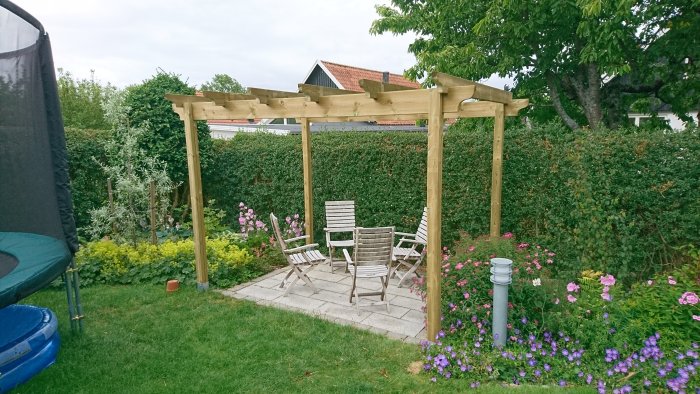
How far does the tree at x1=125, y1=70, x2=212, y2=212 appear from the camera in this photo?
7.47m

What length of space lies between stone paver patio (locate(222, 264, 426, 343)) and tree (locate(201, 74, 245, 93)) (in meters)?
59.0

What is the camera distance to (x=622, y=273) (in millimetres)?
4539

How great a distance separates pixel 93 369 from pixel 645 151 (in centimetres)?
554

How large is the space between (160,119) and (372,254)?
15.6 ft

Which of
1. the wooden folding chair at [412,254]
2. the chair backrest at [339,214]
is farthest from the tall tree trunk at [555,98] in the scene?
the chair backrest at [339,214]

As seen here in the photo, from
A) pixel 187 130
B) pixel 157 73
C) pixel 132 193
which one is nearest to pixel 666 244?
pixel 187 130

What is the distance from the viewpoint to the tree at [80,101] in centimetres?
1404

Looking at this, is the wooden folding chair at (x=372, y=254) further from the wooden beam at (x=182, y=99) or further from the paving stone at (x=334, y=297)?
the wooden beam at (x=182, y=99)

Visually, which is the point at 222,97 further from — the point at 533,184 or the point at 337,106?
the point at 533,184

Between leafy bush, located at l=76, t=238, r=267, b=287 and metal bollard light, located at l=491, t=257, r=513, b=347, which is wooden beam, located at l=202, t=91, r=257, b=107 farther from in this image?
metal bollard light, located at l=491, t=257, r=513, b=347

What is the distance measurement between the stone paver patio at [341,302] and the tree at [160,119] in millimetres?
2879

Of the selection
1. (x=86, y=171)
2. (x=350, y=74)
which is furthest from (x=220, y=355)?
(x=350, y=74)

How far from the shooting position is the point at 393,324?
4559 mm

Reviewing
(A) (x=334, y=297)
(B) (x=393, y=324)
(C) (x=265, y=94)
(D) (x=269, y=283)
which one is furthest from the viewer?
(D) (x=269, y=283)
